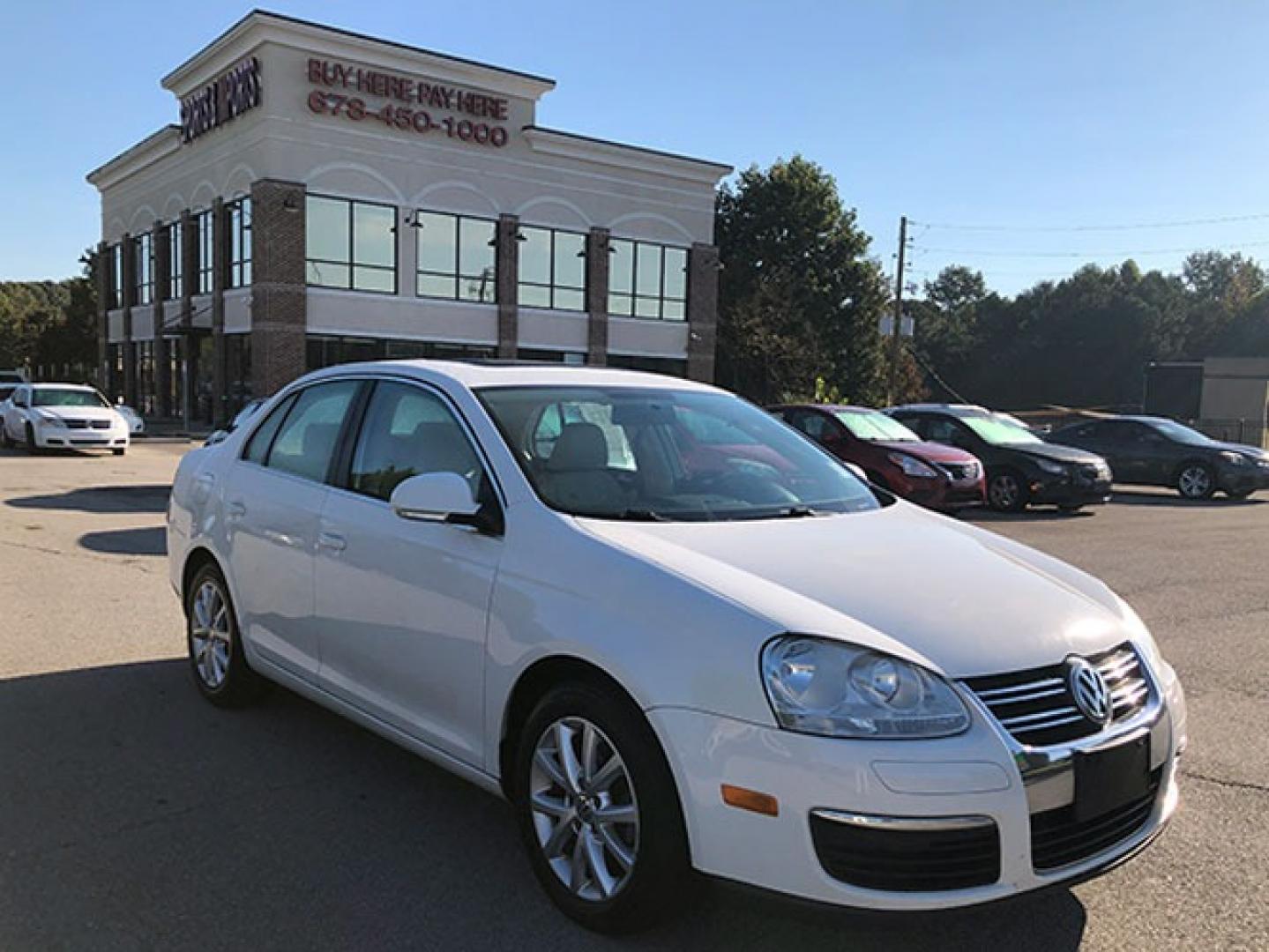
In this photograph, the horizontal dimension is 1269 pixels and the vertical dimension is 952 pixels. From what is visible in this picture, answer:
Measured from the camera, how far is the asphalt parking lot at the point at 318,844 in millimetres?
3104

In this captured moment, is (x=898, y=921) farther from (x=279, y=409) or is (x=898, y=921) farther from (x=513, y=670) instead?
(x=279, y=409)

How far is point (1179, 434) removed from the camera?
63.0 feet

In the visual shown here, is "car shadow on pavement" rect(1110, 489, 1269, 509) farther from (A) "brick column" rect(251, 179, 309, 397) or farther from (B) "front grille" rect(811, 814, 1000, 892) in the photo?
(A) "brick column" rect(251, 179, 309, 397)

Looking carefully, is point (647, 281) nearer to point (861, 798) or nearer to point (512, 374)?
point (512, 374)

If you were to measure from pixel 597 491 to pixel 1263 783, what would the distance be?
3157mm

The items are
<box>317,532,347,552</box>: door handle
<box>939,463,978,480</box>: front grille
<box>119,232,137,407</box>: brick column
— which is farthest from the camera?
<box>119,232,137,407</box>: brick column

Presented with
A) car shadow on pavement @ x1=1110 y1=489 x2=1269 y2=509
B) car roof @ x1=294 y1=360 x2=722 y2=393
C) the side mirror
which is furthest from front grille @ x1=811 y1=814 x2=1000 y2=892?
car shadow on pavement @ x1=1110 y1=489 x2=1269 y2=509

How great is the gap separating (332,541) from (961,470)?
11.3 metres

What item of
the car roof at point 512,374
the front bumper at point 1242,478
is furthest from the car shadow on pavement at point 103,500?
the front bumper at point 1242,478

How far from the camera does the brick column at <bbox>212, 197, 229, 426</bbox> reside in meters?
32.5

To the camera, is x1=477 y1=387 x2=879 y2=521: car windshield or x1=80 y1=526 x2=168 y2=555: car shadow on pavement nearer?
x1=477 y1=387 x2=879 y2=521: car windshield

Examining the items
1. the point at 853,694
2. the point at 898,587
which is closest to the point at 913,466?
the point at 898,587

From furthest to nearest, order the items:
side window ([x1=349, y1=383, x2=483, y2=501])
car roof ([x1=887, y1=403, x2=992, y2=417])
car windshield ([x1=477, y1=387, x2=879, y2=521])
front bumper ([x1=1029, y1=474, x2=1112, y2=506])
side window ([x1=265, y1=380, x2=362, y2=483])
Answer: car roof ([x1=887, y1=403, x2=992, y2=417])
front bumper ([x1=1029, y1=474, x2=1112, y2=506])
side window ([x1=265, y1=380, x2=362, y2=483])
side window ([x1=349, y1=383, x2=483, y2=501])
car windshield ([x1=477, y1=387, x2=879, y2=521])

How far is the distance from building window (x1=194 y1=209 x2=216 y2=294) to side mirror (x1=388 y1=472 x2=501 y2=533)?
108 feet
